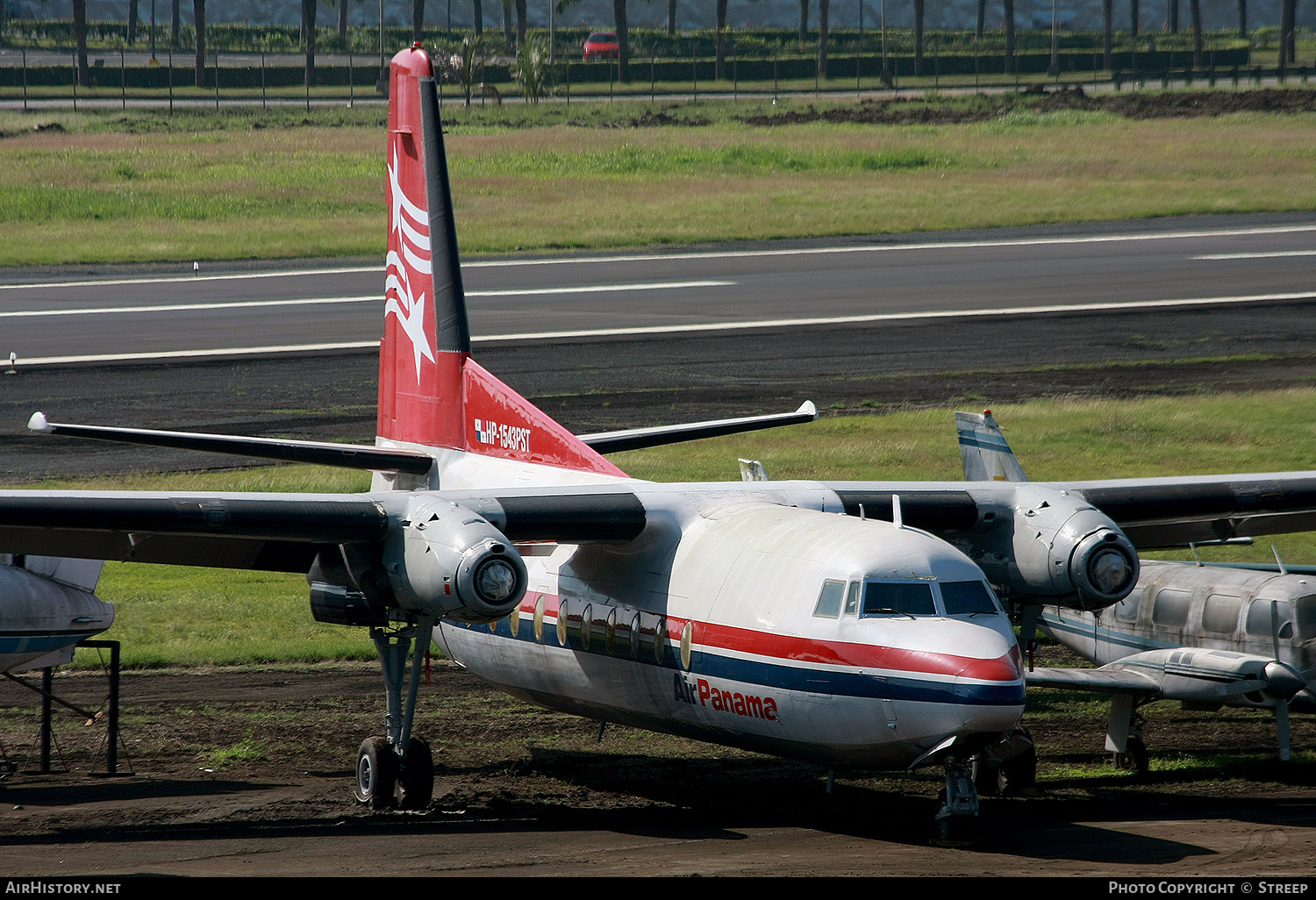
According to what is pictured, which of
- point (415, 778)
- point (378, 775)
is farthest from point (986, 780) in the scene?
point (378, 775)

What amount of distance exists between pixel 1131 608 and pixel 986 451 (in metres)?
2.91

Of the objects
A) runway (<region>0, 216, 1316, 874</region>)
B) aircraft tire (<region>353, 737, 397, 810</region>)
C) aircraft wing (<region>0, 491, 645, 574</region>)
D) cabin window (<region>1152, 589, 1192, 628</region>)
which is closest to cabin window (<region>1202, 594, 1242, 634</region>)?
cabin window (<region>1152, 589, 1192, 628</region>)

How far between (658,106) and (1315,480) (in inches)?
3693

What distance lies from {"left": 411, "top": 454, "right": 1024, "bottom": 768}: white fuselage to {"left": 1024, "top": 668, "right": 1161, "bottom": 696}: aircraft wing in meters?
3.18

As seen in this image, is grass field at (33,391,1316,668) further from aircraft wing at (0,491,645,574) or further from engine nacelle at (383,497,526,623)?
engine nacelle at (383,497,526,623)

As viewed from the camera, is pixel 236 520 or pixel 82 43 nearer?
pixel 236 520

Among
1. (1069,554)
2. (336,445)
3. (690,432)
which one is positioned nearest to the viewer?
(1069,554)

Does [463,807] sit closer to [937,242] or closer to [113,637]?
[113,637]

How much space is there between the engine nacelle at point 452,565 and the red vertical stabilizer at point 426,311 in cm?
440

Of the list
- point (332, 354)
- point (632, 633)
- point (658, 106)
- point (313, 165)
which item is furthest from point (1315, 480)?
point (658, 106)

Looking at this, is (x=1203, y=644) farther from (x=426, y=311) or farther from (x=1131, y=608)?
(x=426, y=311)

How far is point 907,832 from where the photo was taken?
52.4 feet

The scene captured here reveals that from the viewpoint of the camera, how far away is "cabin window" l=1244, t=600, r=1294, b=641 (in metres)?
18.5

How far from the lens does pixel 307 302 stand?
Result: 53.5 meters
